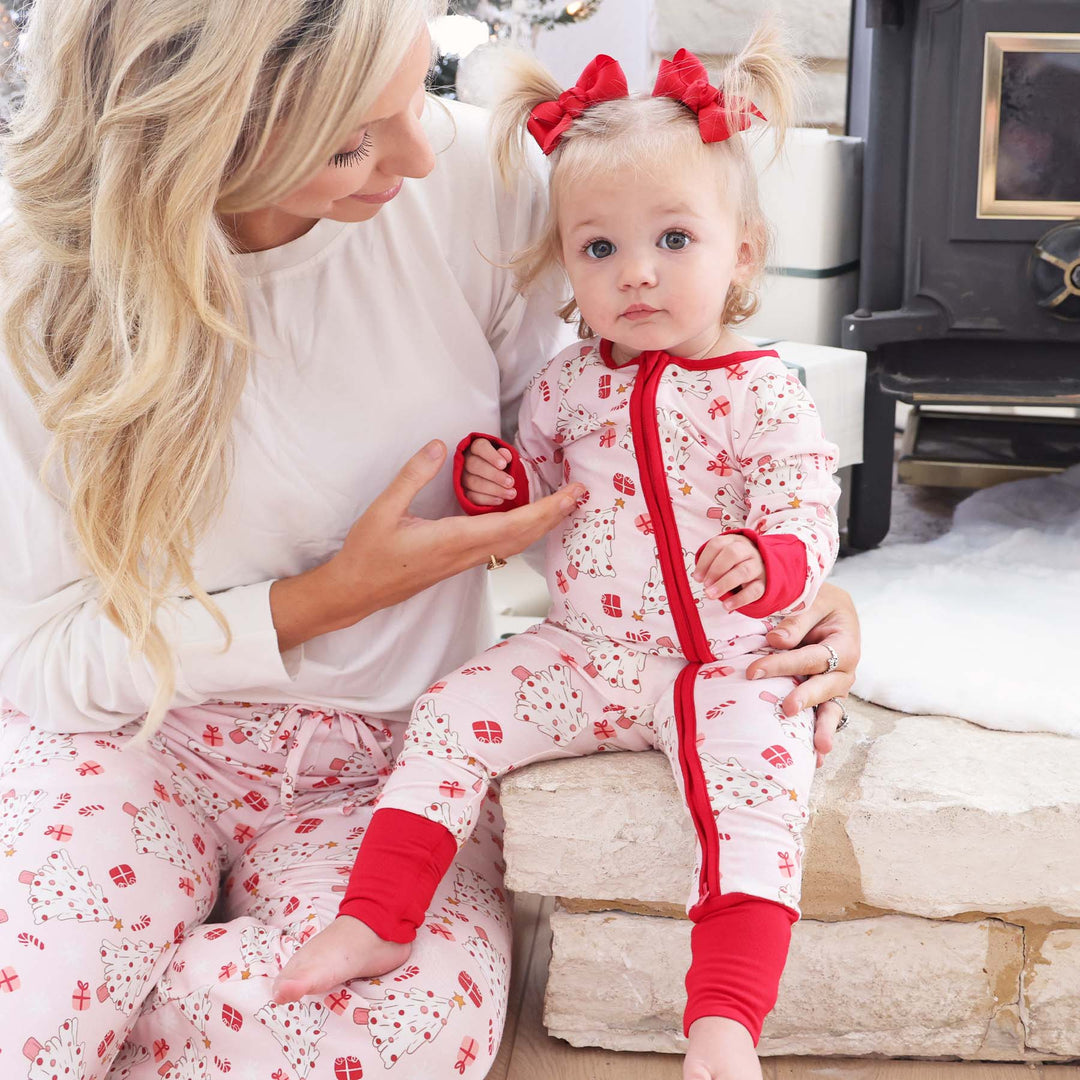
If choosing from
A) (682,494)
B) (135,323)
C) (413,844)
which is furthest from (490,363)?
(413,844)

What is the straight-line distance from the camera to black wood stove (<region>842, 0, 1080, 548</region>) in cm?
152

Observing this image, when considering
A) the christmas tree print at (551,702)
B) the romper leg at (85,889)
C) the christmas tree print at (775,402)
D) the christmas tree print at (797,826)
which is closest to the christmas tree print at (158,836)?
the romper leg at (85,889)

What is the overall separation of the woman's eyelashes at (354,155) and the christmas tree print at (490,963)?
2.32ft

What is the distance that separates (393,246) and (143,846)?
62 centimetres

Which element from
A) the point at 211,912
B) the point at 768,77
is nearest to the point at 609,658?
the point at 211,912

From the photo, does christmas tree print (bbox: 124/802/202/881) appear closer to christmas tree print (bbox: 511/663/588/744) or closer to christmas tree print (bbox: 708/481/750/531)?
christmas tree print (bbox: 511/663/588/744)

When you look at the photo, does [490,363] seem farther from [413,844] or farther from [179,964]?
[179,964]

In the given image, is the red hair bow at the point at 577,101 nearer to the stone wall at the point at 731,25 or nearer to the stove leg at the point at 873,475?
the stove leg at the point at 873,475

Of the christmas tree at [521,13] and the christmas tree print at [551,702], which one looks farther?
the christmas tree at [521,13]

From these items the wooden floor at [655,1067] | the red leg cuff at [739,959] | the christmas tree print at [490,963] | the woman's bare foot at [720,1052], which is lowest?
the wooden floor at [655,1067]

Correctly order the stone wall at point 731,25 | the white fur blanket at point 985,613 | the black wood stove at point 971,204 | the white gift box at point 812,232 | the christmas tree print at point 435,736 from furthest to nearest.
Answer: the stone wall at point 731,25
the white gift box at point 812,232
the black wood stove at point 971,204
the white fur blanket at point 985,613
the christmas tree print at point 435,736

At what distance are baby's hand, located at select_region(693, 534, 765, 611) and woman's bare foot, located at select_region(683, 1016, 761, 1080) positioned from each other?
326mm

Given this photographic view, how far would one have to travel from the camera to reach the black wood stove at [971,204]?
4.99ft

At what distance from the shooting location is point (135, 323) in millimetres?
1027
